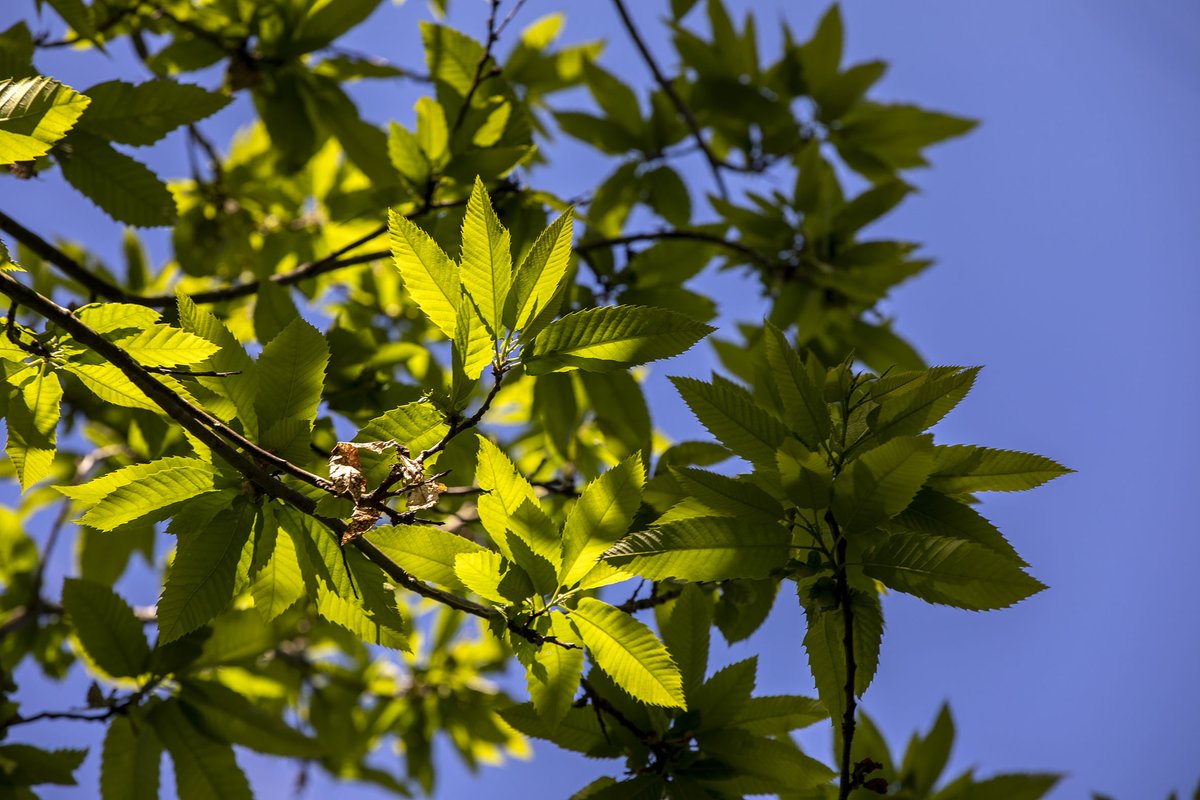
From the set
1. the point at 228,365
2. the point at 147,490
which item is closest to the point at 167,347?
the point at 228,365

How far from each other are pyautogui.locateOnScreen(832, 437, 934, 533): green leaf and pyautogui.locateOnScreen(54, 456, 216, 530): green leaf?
3.29ft

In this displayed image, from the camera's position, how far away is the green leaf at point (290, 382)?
1444 mm

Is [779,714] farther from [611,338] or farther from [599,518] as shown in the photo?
[611,338]

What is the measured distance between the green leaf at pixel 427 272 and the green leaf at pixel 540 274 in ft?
0.30

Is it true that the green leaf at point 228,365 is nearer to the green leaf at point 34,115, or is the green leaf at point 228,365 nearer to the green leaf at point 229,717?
the green leaf at point 34,115

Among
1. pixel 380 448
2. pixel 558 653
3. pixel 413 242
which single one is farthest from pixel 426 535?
pixel 413 242

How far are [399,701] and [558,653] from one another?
9.35 feet

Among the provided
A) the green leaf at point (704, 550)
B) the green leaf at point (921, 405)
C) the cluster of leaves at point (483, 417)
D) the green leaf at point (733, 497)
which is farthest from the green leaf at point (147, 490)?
the green leaf at point (921, 405)

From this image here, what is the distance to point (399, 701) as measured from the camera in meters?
4.02

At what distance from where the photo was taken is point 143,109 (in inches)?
80.3

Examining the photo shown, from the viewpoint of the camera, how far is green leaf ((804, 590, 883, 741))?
147 cm

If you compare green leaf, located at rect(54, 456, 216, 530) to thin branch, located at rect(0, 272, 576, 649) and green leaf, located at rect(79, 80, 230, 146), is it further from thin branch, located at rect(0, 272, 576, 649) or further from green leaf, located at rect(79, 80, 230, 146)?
green leaf, located at rect(79, 80, 230, 146)

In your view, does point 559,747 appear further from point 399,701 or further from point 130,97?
point 399,701

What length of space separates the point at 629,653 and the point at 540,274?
624 mm
